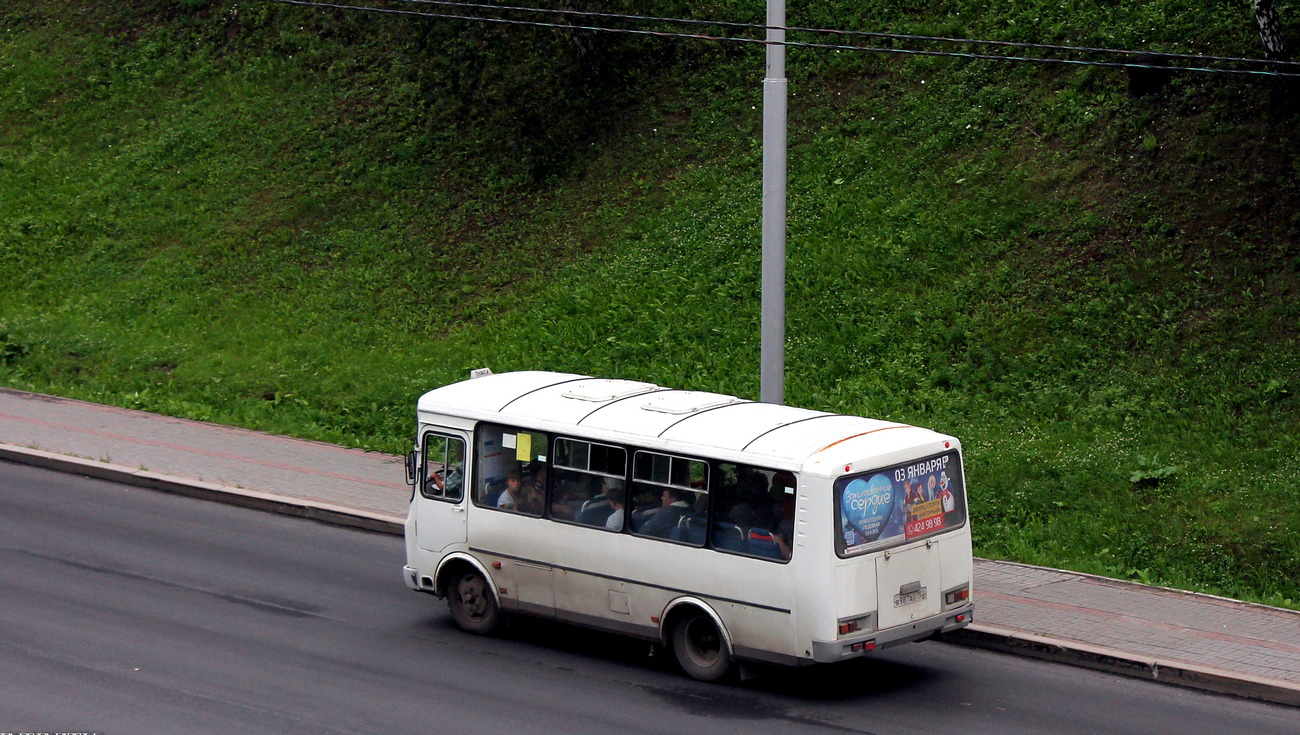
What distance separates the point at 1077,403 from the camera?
16922mm

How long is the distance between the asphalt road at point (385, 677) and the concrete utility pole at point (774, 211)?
3.44m

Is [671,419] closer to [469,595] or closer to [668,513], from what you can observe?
[668,513]

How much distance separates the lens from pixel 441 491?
1273 cm

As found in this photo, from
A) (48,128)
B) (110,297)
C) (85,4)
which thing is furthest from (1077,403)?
(85,4)

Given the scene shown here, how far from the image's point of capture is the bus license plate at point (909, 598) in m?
10.8

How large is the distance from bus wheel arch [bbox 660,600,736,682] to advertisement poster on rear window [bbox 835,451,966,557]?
1.44m

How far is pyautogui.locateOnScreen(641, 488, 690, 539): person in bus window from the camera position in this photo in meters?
11.2

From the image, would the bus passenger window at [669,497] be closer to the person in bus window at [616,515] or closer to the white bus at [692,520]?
the white bus at [692,520]

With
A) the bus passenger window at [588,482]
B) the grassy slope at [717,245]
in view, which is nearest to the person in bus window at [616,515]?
the bus passenger window at [588,482]

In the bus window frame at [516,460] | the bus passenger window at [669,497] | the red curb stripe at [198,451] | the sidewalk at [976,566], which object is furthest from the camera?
the red curb stripe at [198,451]

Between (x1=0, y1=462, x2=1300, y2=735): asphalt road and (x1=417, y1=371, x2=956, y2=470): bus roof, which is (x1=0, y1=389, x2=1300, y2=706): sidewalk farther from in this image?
(x1=417, y1=371, x2=956, y2=470): bus roof

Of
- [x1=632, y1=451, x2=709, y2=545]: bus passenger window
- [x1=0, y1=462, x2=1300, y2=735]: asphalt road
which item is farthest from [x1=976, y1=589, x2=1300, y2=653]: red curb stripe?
[x1=632, y1=451, x2=709, y2=545]: bus passenger window

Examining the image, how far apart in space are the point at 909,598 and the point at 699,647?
1786 millimetres

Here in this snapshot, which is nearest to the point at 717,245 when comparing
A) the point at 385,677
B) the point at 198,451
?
the point at 198,451
